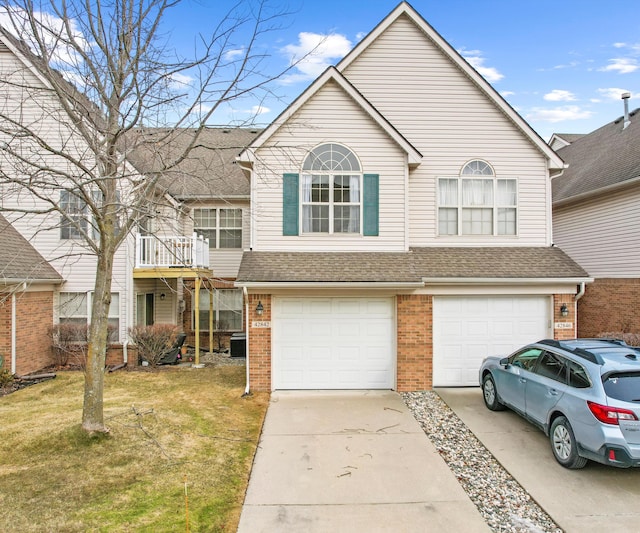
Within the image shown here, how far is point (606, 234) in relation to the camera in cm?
1319

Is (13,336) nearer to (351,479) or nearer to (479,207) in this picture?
(351,479)

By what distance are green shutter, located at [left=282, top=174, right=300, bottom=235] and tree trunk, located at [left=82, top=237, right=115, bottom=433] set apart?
167 inches

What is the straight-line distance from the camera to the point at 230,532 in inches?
168

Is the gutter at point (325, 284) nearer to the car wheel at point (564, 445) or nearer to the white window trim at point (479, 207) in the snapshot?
the white window trim at point (479, 207)

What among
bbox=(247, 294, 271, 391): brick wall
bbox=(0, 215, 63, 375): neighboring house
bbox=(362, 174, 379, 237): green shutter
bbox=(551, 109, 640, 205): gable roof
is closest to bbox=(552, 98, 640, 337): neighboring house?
bbox=(551, 109, 640, 205): gable roof

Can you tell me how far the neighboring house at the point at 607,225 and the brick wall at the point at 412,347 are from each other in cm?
751

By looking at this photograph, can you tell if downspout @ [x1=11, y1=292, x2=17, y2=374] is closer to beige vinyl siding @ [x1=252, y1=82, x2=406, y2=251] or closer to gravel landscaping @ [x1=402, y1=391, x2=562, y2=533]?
beige vinyl siding @ [x1=252, y1=82, x2=406, y2=251]

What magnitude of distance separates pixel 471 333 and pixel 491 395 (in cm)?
201

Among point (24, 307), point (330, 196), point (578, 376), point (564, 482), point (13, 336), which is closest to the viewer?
point (564, 482)

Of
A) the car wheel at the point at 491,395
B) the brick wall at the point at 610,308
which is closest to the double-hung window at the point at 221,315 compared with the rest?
the car wheel at the point at 491,395

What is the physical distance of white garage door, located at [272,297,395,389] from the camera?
374 inches

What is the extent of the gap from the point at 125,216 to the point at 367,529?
628cm

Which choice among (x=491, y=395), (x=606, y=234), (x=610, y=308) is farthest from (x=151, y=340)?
(x=606, y=234)

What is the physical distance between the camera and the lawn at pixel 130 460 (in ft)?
14.7
